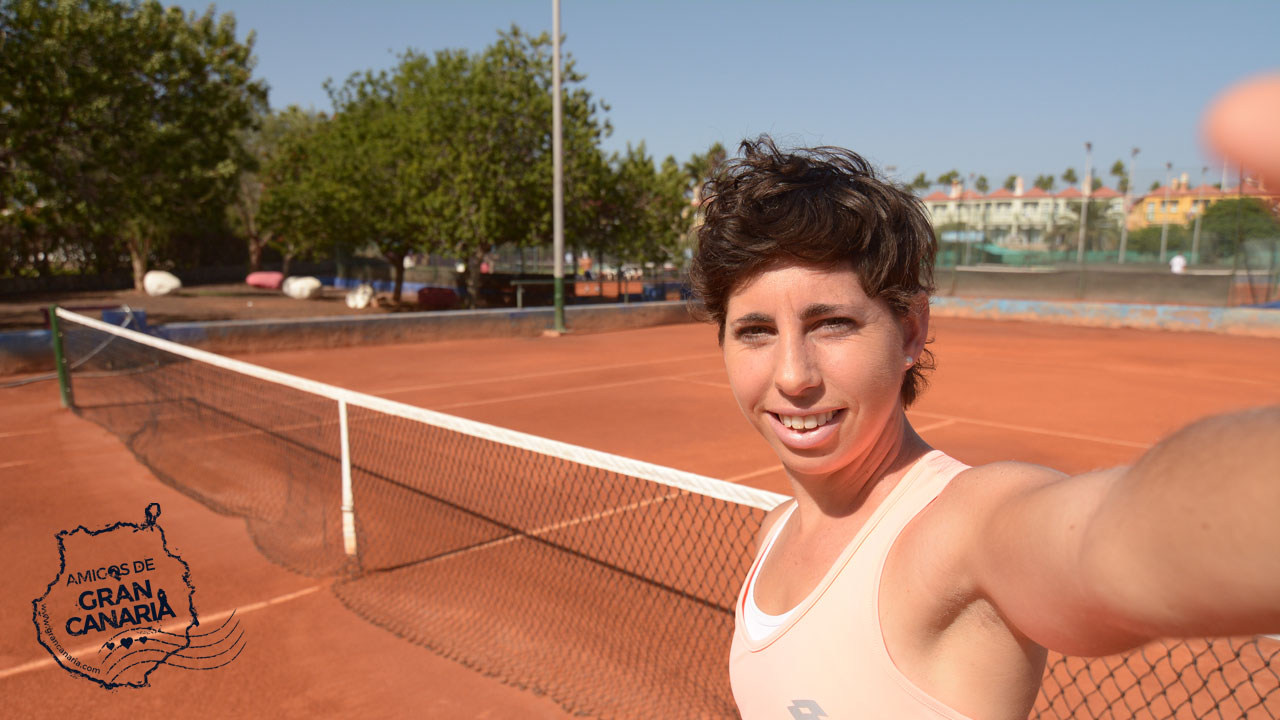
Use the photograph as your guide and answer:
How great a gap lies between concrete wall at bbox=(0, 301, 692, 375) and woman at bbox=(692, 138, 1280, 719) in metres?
11.5

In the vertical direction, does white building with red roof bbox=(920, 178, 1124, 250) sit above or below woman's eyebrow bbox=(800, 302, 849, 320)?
above

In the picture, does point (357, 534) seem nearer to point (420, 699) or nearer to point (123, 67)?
point (420, 699)

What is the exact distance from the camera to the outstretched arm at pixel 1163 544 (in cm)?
54

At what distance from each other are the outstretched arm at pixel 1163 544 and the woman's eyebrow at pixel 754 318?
0.58 m

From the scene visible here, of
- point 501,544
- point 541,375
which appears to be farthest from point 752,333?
point 541,375

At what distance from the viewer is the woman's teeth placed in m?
1.34

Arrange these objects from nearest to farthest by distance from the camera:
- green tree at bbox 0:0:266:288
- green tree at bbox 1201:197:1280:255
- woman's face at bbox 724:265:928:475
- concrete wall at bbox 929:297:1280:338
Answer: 1. woman's face at bbox 724:265:928:475
2. green tree at bbox 0:0:266:288
3. green tree at bbox 1201:197:1280:255
4. concrete wall at bbox 929:297:1280:338

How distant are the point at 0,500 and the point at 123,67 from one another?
12787 millimetres

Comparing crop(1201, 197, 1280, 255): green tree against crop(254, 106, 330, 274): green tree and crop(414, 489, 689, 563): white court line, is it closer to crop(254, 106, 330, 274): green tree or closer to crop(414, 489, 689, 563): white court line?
crop(414, 489, 689, 563): white court line

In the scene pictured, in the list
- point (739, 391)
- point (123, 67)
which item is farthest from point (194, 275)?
point (739, 391)

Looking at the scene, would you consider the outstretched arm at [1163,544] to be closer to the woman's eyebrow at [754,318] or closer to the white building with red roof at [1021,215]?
the woman's eyebrow at [754,318]

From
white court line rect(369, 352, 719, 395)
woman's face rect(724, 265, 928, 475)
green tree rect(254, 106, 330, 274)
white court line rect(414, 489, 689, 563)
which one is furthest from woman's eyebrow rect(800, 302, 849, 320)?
green tree rect(254, 106, 330, 274)

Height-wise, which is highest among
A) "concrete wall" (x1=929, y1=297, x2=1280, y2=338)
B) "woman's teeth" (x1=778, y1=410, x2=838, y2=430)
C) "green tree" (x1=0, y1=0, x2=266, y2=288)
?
"green tree" (x1=0, y1=0, x2=266, y2=288)

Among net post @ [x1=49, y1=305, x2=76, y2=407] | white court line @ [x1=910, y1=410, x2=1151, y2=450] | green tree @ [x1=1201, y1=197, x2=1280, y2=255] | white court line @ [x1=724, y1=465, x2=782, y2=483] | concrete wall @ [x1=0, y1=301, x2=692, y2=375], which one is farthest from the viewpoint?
green tree @ [x1=1201, y1=197, x2=1280, y2=255]
